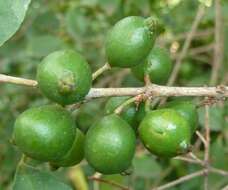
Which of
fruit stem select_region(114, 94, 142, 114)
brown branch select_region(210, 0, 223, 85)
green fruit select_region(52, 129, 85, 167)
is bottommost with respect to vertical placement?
brown branch select_region(210, 0, 223, 85)

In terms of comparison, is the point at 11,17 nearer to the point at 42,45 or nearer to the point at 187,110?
the point at 187,110

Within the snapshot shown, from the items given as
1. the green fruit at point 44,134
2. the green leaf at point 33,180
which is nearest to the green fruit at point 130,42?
the green fruit at point 44,134

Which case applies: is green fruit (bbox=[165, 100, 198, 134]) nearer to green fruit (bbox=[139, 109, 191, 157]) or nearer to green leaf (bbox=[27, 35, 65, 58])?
green fruit (bbox=[139, 109, 191, 157])

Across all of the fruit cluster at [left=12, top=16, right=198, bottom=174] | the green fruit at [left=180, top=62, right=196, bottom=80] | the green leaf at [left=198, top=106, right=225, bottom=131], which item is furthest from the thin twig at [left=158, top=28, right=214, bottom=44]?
the fruit cluster at [left=12, top=16, right=198, bottom=174]

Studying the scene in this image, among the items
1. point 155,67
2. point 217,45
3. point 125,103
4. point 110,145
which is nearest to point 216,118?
point 217,45

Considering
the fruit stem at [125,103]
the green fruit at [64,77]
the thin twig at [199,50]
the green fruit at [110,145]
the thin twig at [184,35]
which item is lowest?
the thin twig at [199,50]

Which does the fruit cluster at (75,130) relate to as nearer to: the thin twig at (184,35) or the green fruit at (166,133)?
the green fruit at (166,133)

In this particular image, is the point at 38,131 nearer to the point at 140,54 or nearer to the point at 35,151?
the point at 35,151
